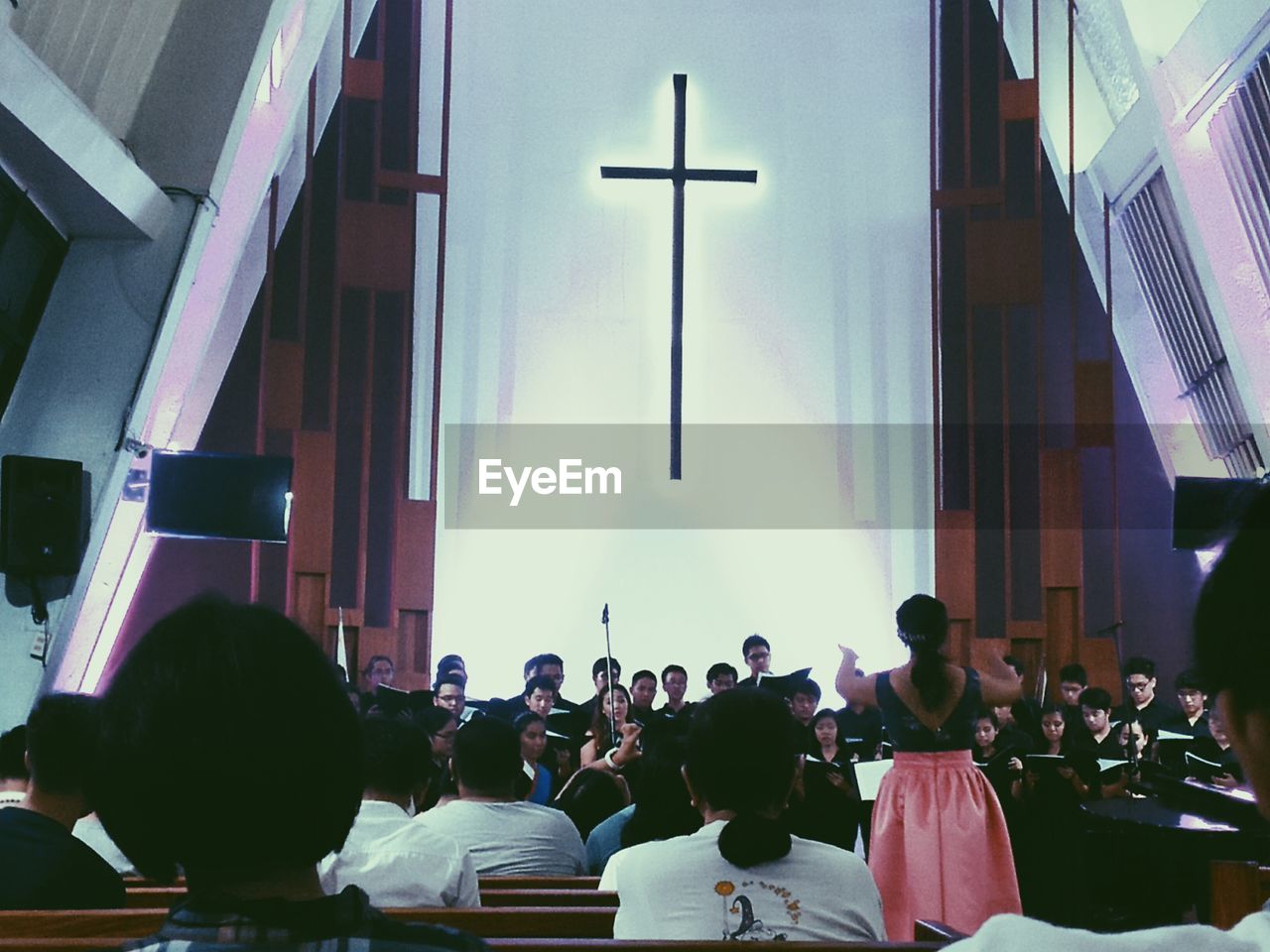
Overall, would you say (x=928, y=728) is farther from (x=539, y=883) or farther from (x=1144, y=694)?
(x=1144, y=694)

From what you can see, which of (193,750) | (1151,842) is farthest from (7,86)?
(1151,842)

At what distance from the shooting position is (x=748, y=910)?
2232mm

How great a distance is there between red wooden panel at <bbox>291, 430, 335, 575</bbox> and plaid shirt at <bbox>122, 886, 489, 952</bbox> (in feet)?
24.9

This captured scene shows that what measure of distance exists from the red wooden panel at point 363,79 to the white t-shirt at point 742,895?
24.8 feet

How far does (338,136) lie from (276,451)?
6.68 ft

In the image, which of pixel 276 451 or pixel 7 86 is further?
pixel 276 451

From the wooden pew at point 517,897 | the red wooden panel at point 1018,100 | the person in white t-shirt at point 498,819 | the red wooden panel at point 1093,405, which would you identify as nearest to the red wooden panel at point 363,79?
the red wooden panel at point 1018,100

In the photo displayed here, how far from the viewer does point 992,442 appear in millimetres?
9070

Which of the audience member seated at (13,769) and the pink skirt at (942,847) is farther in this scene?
the pink skirt at (942,847)

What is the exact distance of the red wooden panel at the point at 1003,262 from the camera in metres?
8.98

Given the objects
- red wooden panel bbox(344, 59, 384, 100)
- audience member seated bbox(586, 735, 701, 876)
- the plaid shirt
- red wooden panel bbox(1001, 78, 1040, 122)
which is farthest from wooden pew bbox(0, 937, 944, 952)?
red wooden panel bbox(1001, 78, 1040, 122)

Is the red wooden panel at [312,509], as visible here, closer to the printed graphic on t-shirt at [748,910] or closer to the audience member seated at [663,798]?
the audience member seated at [663,798]

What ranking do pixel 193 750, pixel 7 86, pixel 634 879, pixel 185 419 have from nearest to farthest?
pixel 193 750
pixel 634 879
pixel 7 86
pixel 185 419

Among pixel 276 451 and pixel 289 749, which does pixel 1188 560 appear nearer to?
pixel 276 451
